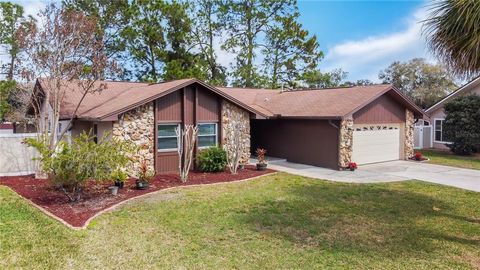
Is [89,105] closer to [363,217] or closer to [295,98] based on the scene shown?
[295,98]

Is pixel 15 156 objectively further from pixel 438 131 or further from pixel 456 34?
pixel 438 131

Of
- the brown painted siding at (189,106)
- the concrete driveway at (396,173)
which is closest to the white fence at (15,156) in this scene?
the brown painted siding at (189,106)

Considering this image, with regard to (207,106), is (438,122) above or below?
below

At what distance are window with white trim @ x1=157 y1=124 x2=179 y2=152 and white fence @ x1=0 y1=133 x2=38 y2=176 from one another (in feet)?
15.0

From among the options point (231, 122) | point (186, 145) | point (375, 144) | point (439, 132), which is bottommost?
point (375, 144)

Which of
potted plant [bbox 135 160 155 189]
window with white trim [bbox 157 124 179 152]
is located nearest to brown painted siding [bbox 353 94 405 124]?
window with white trim [bbox 157 124 179 152]

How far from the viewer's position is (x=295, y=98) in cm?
2025

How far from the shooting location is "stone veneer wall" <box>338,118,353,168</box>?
51.2 feet

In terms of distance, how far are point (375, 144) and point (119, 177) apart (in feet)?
40.7

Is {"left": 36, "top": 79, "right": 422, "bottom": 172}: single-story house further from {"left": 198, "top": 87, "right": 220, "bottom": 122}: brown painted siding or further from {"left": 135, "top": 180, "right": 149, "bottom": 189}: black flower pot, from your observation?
{"left": 135, "top": 180, "right": 149, "bottom": 189}: black flower pot

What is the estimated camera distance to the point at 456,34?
673 centimetres

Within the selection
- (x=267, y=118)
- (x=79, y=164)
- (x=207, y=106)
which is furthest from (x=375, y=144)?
(x=79, y=164)

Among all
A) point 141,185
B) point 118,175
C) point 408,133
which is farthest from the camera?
point 408,133

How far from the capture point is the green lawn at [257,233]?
5898 millimetres
